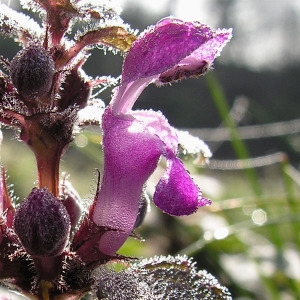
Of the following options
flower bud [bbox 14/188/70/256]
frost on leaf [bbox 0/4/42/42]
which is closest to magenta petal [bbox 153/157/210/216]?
flower bud [bbox 14/188/70/256]

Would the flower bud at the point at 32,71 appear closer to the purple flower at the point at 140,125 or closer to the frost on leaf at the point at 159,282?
the purple flower at the point at 140,125

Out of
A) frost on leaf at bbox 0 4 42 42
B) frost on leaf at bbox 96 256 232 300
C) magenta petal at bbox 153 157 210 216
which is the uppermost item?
frost on leaf at bbox 0 4 42 42

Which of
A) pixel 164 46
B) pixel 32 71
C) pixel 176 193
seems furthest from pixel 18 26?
pixel 176 193

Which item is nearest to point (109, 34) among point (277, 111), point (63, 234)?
point (63, 234)

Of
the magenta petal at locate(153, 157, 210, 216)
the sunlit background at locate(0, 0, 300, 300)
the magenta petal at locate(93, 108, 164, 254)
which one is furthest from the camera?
the sunlit background at locate(0, 0, 300, 300)

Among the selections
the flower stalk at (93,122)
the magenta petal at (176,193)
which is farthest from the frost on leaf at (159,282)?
the magenta petal at (176,193)

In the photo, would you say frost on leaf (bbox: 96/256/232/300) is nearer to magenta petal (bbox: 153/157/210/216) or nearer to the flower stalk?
the flower stalk
